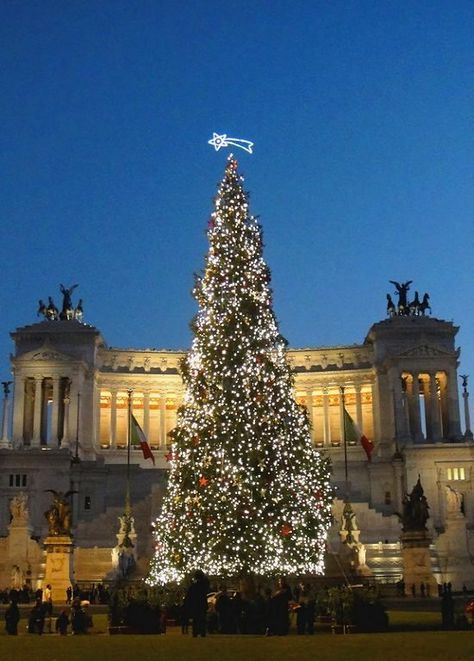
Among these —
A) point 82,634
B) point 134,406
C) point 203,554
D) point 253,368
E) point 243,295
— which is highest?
point 134,406

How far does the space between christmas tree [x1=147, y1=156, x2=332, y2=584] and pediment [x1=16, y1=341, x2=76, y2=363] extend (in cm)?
5733

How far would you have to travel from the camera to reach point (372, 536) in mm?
70188

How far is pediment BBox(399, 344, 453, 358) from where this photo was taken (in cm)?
9712

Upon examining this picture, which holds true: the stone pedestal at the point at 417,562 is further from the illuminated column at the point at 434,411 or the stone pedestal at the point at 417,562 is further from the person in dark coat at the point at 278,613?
the illuminated column at the point at 434,411

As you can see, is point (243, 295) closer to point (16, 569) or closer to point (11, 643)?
point (11, 643)

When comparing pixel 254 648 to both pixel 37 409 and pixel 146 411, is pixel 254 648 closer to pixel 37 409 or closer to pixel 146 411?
pixel 37 409

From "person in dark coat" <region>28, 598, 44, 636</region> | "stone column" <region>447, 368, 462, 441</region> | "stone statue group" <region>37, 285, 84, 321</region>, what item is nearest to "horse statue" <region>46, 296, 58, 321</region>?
"stone statue group" <region>37, 285, 84, 321</region>

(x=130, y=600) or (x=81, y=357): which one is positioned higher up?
(x=81, y=357)

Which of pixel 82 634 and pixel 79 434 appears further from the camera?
pixel 79 434

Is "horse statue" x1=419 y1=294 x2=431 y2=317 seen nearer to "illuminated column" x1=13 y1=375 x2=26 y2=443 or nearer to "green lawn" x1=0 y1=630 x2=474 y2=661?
"illuminated column" x1=13 y1=375 x2=26 y2=443

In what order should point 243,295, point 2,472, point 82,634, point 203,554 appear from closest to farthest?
point 82,634, point 203,554, point 243,295, point 2,472

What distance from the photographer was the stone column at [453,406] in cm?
9631

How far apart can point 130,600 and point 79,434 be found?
6815cm

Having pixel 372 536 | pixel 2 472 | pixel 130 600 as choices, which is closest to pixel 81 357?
pixel 2 472
